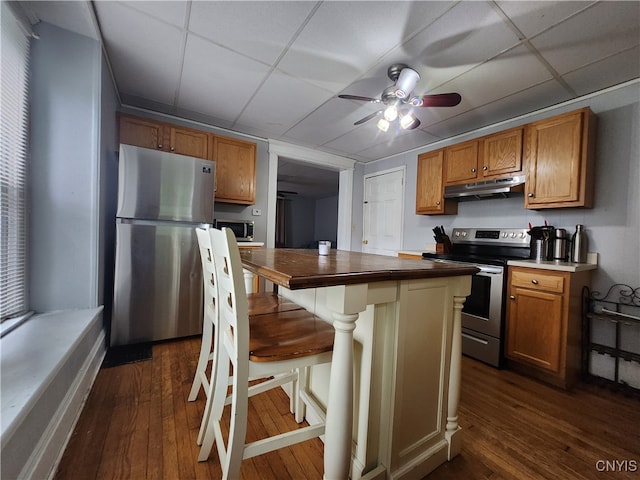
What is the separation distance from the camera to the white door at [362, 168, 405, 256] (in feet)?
12.6

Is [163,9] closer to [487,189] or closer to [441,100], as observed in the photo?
[441,100]

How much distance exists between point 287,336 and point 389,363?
0.43 metres

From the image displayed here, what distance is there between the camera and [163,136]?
8.80 feet

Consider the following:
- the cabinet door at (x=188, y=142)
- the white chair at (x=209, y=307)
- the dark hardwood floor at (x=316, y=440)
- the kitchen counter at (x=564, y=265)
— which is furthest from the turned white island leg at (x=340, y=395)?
the cabinet door at (x=188, y=142)

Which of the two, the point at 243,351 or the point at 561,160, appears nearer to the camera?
the point at 243,351

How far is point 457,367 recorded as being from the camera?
1232mm

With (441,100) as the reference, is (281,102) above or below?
above

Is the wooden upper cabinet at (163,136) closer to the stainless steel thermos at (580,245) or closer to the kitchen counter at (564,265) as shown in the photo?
the kitchen counter at (564,265)

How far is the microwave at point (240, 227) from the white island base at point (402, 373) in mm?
2339

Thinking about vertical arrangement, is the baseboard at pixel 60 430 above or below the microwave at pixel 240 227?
below

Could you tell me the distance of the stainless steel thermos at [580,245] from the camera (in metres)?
2.16

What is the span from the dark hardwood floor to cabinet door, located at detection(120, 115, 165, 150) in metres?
2.04

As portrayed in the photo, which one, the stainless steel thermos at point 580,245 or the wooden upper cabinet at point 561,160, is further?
the stainless steel thermos at point 580,245

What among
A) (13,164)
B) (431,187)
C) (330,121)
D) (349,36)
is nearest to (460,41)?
(349,36)
